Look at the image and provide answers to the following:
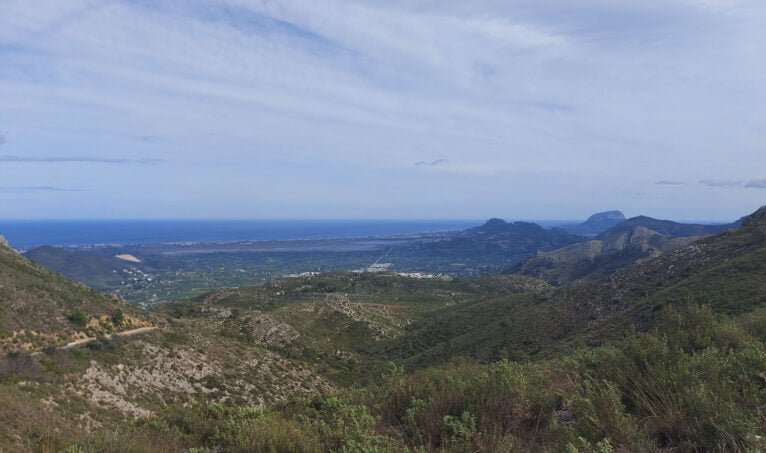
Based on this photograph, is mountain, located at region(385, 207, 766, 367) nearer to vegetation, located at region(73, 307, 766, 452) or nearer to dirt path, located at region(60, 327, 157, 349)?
vegetation, located at region(73, 307, 766, 452)

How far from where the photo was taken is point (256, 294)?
89.8m

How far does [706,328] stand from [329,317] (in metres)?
57.1

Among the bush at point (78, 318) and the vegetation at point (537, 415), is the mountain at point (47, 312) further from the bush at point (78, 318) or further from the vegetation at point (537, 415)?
the vegetation at point (537, 415)

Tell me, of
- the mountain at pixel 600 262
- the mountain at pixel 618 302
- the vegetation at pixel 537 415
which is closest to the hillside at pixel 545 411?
the vegetation at pixel 537 415

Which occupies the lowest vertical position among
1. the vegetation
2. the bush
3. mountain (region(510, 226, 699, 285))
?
mountain (region(510, 226, 699, 285))

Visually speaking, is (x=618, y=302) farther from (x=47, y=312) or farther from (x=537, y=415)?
(x=47, y=312)

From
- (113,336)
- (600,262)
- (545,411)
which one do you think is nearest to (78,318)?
(113,336)

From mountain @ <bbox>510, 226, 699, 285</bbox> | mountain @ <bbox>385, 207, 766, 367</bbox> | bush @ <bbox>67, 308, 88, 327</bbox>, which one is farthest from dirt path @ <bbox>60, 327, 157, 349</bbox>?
mountain @ <bbox>510, 226, 699, 285</bbox>

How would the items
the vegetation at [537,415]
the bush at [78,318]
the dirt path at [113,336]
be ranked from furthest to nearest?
the bush at [78,318]
the dirt path at [113,336]
the vegetation at [537,415]

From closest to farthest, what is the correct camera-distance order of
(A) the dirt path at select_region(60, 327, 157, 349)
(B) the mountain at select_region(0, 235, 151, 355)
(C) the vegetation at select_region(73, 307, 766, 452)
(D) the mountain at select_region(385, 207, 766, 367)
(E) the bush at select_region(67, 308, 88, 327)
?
(C) the vegetation at select_region(73, 307, 766, 452)
(B) the mountain at select_region(0, 235, 151, 355)
(A) the dirt path at select_region(60, 327, 157, 349)
(D) the mountain at select_region(385, 207, 766, 367)
(E) the bush at select_region(67, 308, 88, 327)

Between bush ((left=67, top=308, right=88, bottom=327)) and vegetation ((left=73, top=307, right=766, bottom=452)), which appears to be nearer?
vegetation ((left=73, top=307, right=766, bottom=452))

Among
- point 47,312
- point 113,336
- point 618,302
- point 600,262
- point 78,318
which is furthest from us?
point 600,262

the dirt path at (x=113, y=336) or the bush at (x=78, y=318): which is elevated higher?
the bush at (x=78, y=318)

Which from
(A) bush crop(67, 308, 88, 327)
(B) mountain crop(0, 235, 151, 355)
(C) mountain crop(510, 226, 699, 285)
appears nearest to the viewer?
(B) mountain crop(0, 235, 151, 355)
